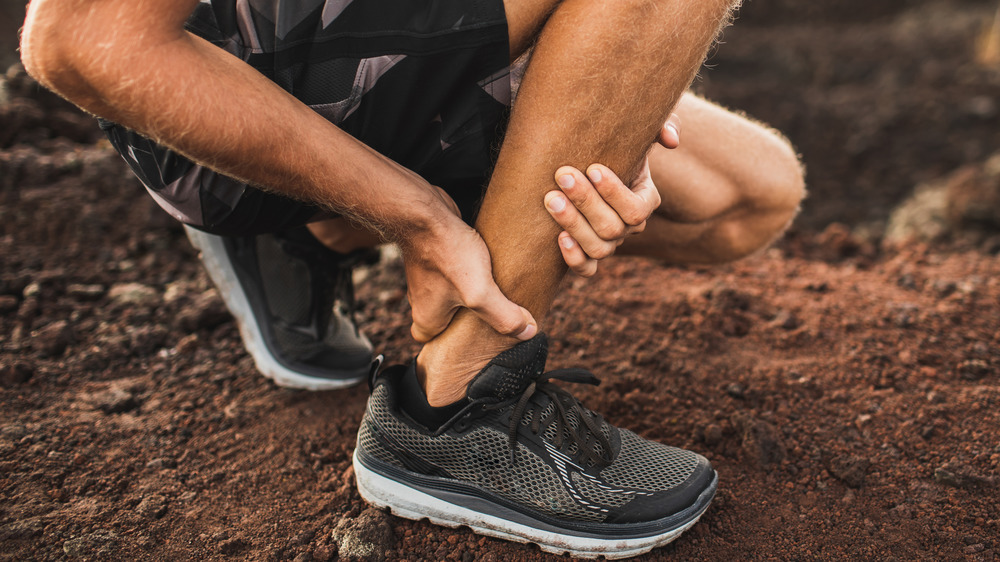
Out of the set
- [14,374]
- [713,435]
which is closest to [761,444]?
[713,435]

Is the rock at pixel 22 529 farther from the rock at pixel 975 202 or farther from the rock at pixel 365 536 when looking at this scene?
the rock at pixel 975 202

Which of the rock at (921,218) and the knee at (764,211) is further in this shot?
the rock at (921,218)

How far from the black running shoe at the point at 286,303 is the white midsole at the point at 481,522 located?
415mm

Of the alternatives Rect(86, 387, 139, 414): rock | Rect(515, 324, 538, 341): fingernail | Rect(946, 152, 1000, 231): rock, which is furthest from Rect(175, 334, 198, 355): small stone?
Rect(946, 152, 1000, 231): rock

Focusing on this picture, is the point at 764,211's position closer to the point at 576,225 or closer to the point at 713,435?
→ the point at 713,435

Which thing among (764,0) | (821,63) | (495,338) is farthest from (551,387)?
(764,0)

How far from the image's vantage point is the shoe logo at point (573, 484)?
133 centimetres

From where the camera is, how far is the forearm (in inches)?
37.2

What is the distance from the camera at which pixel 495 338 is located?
1334 millimetres

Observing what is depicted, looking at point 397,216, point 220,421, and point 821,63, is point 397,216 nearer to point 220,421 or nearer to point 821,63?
point 220,421

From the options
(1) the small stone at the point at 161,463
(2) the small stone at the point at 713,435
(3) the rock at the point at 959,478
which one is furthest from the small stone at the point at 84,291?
(3) the rock at the point at 959,478

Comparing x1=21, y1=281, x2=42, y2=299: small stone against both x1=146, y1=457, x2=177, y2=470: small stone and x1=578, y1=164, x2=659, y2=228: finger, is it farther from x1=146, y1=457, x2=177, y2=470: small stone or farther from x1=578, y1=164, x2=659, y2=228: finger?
x1=578, y1=164, x2=659, y2=228: finger

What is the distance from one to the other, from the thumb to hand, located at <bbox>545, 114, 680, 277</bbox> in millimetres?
135

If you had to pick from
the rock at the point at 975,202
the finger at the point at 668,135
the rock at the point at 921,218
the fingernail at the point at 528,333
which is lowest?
the rock at the point at 921,218
